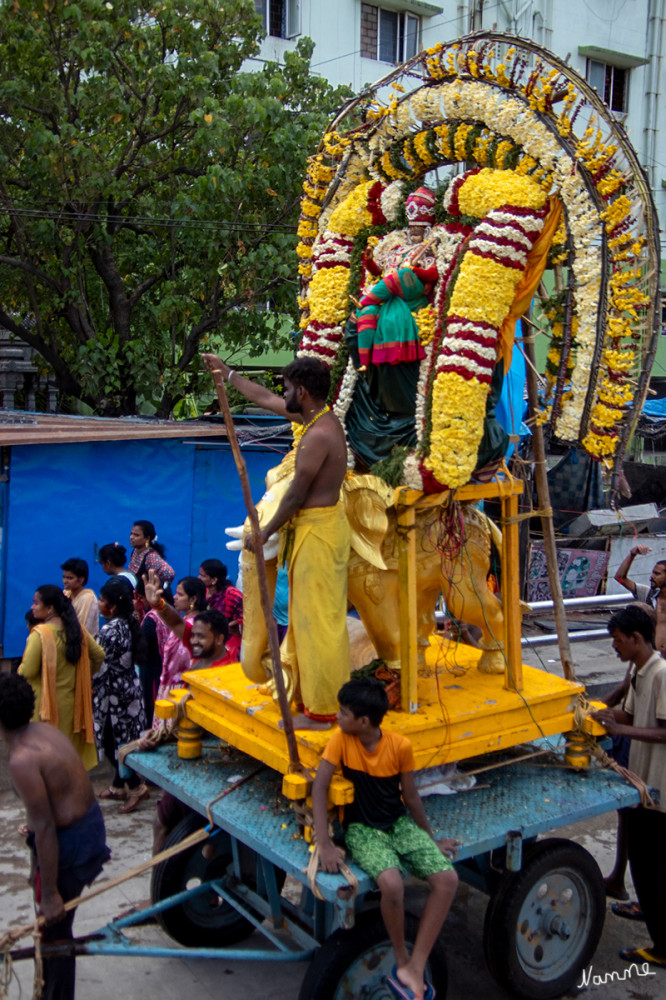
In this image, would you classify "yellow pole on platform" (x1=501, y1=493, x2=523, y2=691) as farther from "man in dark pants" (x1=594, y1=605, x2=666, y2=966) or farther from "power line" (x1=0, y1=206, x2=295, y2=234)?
"power line" (x1=0, y1=206, x2=295, y2=234)

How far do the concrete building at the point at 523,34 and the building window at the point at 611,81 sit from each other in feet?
0.07

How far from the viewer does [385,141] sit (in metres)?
5.34

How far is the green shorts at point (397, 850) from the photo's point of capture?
367 cm

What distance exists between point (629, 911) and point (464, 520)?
7.69 feet

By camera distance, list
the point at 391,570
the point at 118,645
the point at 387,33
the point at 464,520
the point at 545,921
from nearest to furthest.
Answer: the point at 545,921 < the point at 391,570 < the point at 464,520 < the point at 118,645 < the point at 387,33

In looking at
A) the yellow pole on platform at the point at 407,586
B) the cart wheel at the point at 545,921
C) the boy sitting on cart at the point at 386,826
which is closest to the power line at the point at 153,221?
the yellow pole on platform at the point at 407,586

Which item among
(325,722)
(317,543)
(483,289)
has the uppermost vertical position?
(483,289)

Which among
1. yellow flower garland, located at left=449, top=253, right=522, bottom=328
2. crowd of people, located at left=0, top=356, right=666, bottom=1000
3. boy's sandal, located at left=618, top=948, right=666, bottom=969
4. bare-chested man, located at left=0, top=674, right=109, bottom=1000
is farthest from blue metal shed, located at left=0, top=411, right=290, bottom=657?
boy's sandal, located at left=618, top=948, right=666, bottom=969

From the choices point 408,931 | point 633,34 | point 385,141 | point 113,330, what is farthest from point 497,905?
point 633,34

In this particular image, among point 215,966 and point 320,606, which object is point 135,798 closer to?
point 215,966

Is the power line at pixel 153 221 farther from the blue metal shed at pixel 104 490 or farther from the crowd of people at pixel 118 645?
the crowd of people at pixel 118 645

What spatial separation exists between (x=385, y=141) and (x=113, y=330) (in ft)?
22.3

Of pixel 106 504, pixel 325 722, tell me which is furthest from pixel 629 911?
pixel 106 504

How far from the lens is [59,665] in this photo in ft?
19.5
